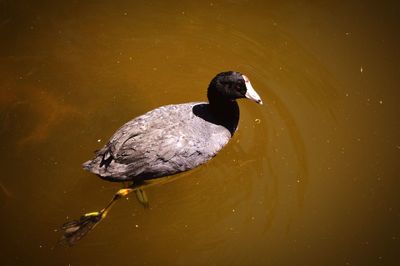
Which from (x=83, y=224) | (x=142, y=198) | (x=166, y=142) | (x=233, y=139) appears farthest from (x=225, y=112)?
(x=83, y=224)

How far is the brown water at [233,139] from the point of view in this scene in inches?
144

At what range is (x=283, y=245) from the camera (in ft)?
12.0

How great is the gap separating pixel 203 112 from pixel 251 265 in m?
1.44

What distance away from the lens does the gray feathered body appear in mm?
3291

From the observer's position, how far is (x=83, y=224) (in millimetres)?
3572

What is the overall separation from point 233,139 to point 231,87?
75cm

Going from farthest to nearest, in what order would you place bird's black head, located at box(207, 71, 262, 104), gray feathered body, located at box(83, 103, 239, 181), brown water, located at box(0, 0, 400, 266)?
brown water, located at box(0, 0, 400, 266) → bird's black head, located at box(207, 71, 262, 104) → gray feathered body, located at box(83, 103, 239, 181)

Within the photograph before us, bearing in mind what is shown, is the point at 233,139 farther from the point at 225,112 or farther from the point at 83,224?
the point at 83,224

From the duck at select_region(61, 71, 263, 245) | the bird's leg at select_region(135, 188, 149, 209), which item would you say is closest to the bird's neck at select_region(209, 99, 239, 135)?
the duck at select_region(61, 71, 263, 245)

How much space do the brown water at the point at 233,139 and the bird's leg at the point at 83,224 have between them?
3.9 inches

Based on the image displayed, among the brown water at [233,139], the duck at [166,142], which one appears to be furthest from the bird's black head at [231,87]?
the brown water at [233,139]

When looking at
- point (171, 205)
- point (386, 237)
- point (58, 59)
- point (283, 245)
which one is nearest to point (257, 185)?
point (283, 245)

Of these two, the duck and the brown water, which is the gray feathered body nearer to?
the duck

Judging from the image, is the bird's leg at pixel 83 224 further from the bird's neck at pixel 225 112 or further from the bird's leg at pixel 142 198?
the bird's neck at pixel 225 112
